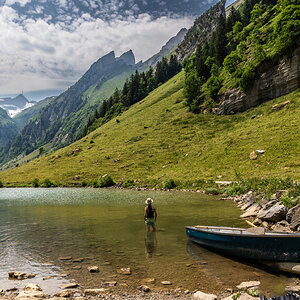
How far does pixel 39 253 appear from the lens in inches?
552

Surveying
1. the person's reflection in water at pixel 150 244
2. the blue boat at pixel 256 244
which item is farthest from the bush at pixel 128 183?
the blue boat at pixel 256 244

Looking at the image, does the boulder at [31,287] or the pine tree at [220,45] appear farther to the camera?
the pine tree at [220,45]

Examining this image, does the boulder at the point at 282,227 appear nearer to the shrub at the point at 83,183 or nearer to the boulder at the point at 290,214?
the boulder at the point at 290,214

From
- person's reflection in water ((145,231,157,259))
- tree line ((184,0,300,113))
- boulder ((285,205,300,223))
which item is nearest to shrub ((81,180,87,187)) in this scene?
tree line ((184,0,300,113))

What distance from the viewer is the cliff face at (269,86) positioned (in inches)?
2557

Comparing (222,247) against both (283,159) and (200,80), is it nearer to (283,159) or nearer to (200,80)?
(283,159)

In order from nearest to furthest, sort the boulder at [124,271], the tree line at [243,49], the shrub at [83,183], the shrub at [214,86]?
1. the boulder at [124,271]
2. the shrub at [83,183]
3. the tree line at [243,49]
4. the shrub at [214,86]

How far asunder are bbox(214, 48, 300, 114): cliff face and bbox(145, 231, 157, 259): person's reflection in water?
64.9m

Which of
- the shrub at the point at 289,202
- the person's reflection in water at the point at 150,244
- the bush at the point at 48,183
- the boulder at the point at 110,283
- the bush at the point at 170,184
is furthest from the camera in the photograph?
the bush at the point at 48,183

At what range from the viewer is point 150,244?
15.1 meters

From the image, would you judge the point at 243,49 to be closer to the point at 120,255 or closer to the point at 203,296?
the point at 120,255

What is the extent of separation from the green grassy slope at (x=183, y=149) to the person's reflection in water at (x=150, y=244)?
23385 millimetres

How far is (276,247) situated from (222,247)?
2.83m

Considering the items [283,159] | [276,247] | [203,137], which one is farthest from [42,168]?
[276,247]
